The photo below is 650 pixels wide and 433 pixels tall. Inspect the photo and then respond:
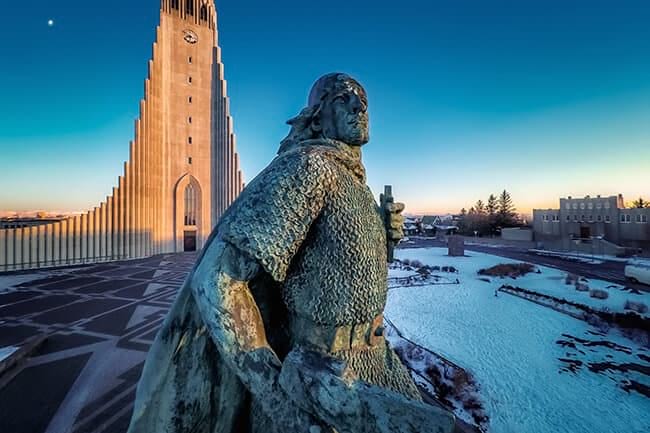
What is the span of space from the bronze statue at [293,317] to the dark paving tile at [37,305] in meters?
11.1

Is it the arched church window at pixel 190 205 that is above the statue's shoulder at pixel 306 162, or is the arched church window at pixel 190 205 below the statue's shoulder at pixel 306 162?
above

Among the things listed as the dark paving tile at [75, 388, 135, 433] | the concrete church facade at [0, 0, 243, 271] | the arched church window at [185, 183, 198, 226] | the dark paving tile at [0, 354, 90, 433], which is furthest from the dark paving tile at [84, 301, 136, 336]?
the arched church window at [185, 183, 198, 226]

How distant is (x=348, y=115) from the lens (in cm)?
136

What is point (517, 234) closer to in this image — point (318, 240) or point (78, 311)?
point (78, 311)

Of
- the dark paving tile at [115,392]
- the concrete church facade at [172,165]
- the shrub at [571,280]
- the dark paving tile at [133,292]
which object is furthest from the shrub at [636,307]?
the concrete church facade at [172,165]

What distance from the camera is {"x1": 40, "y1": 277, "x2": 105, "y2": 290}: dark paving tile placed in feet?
38.1

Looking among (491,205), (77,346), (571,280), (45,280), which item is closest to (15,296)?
(45,280)

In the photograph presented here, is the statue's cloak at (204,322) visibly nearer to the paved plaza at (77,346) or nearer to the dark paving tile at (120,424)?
the dark paving tile at (120,424)

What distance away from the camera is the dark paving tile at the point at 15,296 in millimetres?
9548

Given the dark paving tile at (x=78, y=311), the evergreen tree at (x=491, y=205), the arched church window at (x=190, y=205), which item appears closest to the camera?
the dark paving tile at (x=78, y=311)

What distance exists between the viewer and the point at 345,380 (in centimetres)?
83

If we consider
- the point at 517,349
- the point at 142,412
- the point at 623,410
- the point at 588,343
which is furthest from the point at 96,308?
the point at 588,343

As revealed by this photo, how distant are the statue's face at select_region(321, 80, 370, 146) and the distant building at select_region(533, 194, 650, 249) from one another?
43.8 m

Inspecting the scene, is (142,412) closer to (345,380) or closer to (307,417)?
(307,417)
